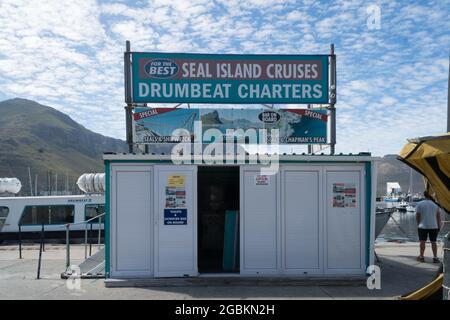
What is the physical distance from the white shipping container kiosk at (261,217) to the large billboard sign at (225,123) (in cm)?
147

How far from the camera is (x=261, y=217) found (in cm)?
935

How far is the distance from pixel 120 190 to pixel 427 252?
9.70 m

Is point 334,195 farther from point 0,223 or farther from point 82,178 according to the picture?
point 0,223

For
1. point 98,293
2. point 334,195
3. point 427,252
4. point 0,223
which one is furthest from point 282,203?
point 0,223

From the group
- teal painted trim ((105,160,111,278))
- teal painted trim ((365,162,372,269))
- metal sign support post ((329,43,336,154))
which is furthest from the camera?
metal sign support post ((329,43,336,154))

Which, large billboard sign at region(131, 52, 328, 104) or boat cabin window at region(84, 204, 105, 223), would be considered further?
boat cabin window at region(84, 204, 105, 223)

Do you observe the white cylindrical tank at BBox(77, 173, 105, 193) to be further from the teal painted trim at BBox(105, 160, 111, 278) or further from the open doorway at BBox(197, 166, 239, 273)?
the teal painted trim at BBox(105, 160, 111, 278)

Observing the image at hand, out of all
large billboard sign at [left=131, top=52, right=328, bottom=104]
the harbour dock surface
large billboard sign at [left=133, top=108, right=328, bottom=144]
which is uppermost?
large billboard sign at [left=131, top=52, right=328, bottom=104]

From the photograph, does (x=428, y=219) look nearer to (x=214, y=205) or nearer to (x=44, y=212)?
(x=214, y=205)

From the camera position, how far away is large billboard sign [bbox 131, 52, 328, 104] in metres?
10.5

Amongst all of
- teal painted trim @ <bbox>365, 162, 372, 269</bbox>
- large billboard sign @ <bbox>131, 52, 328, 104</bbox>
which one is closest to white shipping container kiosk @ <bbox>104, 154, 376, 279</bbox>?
teal painted trim @ <bbox>365, 162, 372, 269</bbox>

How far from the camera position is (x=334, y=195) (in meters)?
9.44

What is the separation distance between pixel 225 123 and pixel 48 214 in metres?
12.1

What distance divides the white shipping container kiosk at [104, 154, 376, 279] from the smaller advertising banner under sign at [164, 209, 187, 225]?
0.02 meters
